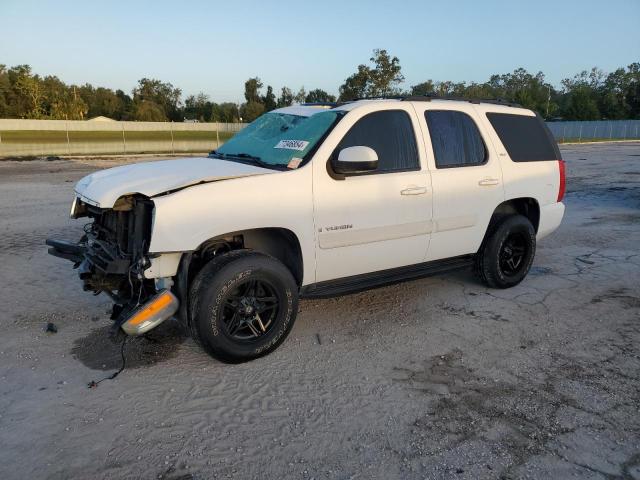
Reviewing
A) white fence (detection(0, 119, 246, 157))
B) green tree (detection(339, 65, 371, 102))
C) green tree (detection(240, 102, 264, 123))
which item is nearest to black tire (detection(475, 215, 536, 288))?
white fence (detection(0, 119, 246, 157))

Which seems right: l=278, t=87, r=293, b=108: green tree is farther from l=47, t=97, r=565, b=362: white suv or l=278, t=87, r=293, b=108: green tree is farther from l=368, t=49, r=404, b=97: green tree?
l=47, t=97, r=565, b=362: white suv

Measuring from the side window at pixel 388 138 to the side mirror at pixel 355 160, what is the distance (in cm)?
27

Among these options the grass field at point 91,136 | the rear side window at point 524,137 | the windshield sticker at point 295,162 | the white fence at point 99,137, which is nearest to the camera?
the windshield sticker at point 295,162

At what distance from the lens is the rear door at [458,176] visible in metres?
4.71

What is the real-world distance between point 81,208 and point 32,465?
2.25 meters

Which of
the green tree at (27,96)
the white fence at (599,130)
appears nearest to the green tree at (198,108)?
the green tree at (27,96)

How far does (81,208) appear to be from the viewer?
438 centimetres

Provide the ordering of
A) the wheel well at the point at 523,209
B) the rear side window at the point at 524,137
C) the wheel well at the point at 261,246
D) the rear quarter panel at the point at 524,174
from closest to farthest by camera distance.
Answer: the wheel well at the point at 261,246, the rear quarter panel at the point at 524,174, the rear side window at the point at 524,137, the wheel well at the point at 523,209

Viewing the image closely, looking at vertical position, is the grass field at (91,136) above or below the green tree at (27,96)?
below

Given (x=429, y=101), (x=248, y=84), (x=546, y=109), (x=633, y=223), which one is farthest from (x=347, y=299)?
(x=546, y=109)

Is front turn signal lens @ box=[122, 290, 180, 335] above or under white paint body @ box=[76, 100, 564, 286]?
under

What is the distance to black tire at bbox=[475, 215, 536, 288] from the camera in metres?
5.31

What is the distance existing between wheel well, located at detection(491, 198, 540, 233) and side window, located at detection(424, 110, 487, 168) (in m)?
0.67

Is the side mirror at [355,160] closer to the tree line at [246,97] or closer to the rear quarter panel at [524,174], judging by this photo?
the rear quarter panel at [524,174]
